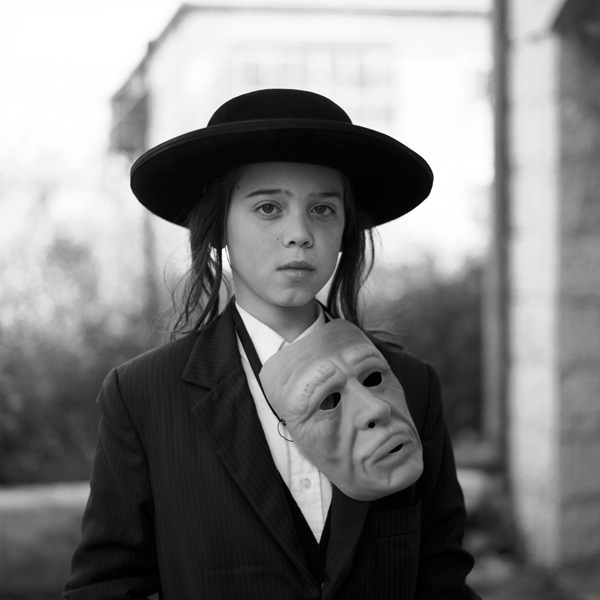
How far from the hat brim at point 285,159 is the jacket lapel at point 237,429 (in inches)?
11.5

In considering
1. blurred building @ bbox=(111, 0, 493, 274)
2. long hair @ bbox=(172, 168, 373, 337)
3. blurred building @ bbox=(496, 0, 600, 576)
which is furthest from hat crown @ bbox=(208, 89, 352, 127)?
blurred building @ bbox=(111, 0, 493, 274)

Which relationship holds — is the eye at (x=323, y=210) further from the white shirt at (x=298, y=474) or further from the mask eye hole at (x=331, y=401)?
the mask eye hole at (x=331, y=401)

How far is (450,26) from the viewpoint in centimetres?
446

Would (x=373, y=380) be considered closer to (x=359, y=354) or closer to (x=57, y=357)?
(x=359, y=354)

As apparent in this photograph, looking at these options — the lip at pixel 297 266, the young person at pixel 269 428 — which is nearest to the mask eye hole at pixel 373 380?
the young person at pixel 269 428

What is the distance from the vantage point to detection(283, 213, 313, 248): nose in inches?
59.1

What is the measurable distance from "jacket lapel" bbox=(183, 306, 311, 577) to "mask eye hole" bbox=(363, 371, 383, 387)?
0.21 metres

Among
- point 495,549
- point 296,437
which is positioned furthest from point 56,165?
point 296,437

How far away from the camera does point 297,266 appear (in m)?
1.53

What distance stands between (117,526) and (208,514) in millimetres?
165

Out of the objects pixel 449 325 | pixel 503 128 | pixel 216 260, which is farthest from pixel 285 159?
pixel 449 325

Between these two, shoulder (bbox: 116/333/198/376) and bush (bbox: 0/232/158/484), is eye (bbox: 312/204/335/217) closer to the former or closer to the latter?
shoulder (bbox: 116/333/198/376)

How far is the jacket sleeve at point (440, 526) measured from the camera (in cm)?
164

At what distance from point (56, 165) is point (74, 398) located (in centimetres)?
114
